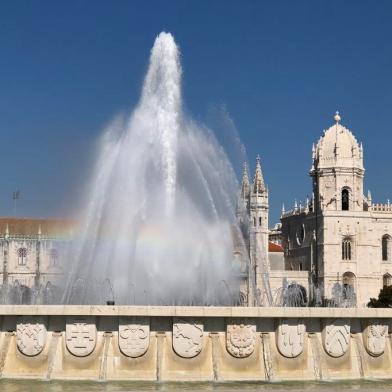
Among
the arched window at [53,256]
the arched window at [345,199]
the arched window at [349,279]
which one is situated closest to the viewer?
the arched window at [349,279]

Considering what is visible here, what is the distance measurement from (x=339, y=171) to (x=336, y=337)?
5756 cm

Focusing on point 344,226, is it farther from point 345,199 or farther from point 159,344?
point 159,344

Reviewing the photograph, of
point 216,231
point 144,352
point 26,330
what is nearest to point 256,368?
point 144,352

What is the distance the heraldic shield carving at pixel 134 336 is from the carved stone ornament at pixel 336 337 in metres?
3.64

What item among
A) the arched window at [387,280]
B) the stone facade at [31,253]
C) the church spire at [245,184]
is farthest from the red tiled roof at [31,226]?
the arched window at [387,280]

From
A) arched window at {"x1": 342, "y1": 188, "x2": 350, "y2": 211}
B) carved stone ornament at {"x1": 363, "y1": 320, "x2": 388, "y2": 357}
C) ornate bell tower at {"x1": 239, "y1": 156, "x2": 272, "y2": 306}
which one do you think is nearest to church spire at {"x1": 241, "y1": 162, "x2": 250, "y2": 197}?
ornate bell tower at {"x1": 239, "y1": 156, "x2": 272, "y2": 306}

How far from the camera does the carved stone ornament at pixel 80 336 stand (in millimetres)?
16656

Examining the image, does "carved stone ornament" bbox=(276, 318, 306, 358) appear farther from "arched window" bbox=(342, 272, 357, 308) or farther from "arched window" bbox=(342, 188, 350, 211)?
"arched window" bbox=(342, 188, 350, 211)

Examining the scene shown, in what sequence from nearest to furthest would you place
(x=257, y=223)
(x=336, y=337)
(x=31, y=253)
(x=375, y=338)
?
(x=336, y=337) → (x=375, y=338) → (x=257, y=223) → (x=31, y=253)

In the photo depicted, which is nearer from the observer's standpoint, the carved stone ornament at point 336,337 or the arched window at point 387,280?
the carved stone ornament at point 336,337

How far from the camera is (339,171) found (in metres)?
74.1

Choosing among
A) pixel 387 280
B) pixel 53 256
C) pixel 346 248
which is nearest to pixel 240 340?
pixel 346 248

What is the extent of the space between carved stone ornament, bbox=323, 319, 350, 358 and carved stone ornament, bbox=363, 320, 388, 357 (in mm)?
469

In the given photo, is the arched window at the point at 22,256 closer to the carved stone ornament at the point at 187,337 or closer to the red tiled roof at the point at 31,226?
the red tiled roof at the point at 31,226
